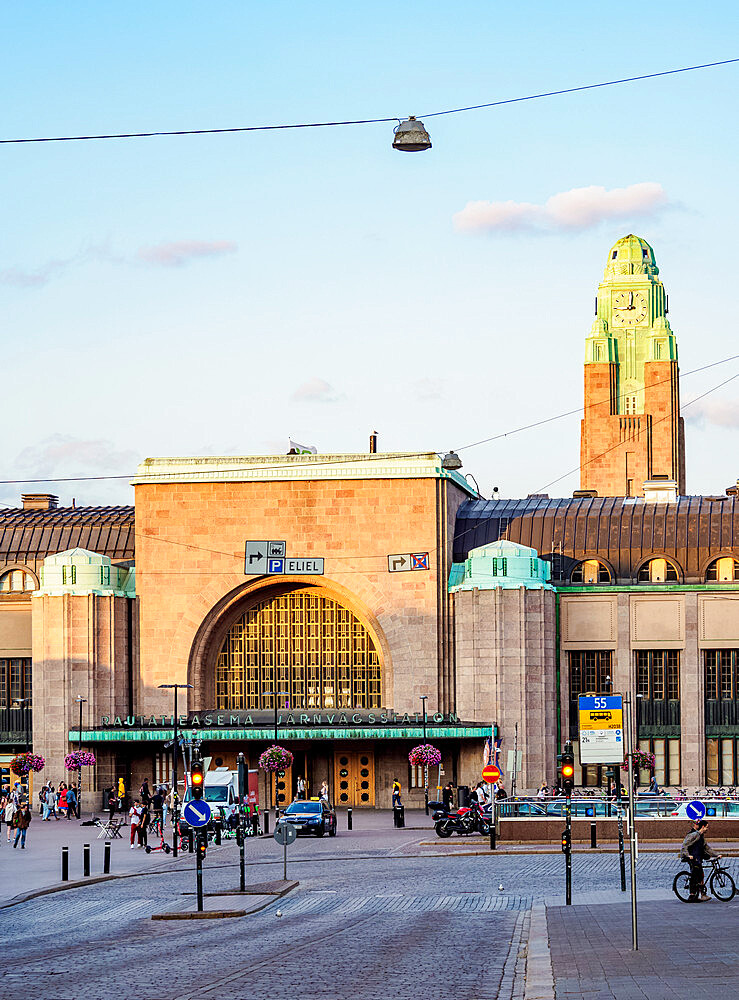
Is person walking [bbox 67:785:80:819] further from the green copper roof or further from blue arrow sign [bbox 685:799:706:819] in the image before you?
blue arrow sign [bbox 685:799:706:819]

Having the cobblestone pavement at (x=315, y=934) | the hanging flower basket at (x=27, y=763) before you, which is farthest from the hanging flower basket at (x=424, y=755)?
the cobblestone pavement at (x=315, y=934)

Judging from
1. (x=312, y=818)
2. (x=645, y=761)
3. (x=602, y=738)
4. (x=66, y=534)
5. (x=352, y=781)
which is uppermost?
(x=66, y=534)

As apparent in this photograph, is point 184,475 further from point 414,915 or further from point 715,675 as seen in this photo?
point 414,915

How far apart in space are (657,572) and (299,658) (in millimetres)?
18196

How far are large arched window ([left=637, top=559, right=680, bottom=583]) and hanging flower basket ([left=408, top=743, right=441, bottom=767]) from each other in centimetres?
1507

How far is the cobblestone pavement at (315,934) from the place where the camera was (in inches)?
920

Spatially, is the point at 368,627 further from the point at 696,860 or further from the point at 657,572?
the point at 696,860

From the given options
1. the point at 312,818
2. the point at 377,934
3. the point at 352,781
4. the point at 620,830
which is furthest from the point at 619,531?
the point at 377,934

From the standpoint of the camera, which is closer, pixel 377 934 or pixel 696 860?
pixel 377 934

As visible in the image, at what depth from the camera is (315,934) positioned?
100 feet

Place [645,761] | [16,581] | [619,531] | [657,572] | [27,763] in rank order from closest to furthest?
1. [645,761]
2. [27,763]
3. [657,572]
4. [619,531]
5. [16,581]

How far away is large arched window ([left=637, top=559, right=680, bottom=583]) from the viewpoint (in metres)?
83.6

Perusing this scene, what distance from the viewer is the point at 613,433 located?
162m

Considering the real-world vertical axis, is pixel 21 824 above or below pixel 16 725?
below
